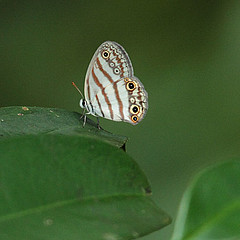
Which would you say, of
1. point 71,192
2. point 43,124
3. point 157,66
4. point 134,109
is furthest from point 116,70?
point 157,66

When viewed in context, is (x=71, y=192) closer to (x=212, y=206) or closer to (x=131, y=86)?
(x=212, y=206)

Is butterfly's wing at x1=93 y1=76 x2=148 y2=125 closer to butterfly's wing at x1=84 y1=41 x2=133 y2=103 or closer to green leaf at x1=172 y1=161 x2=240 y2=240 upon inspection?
butterfly's wing at x1=84 y1=41 x2=133 y2=103

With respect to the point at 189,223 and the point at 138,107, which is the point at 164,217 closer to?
the point at 189,223

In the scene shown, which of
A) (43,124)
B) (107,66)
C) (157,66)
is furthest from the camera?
(157,66)

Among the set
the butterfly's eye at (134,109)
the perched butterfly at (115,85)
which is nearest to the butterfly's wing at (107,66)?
the perched butterfly at (115,85)

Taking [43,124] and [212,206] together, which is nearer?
[212,206]

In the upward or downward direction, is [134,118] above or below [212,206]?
below
